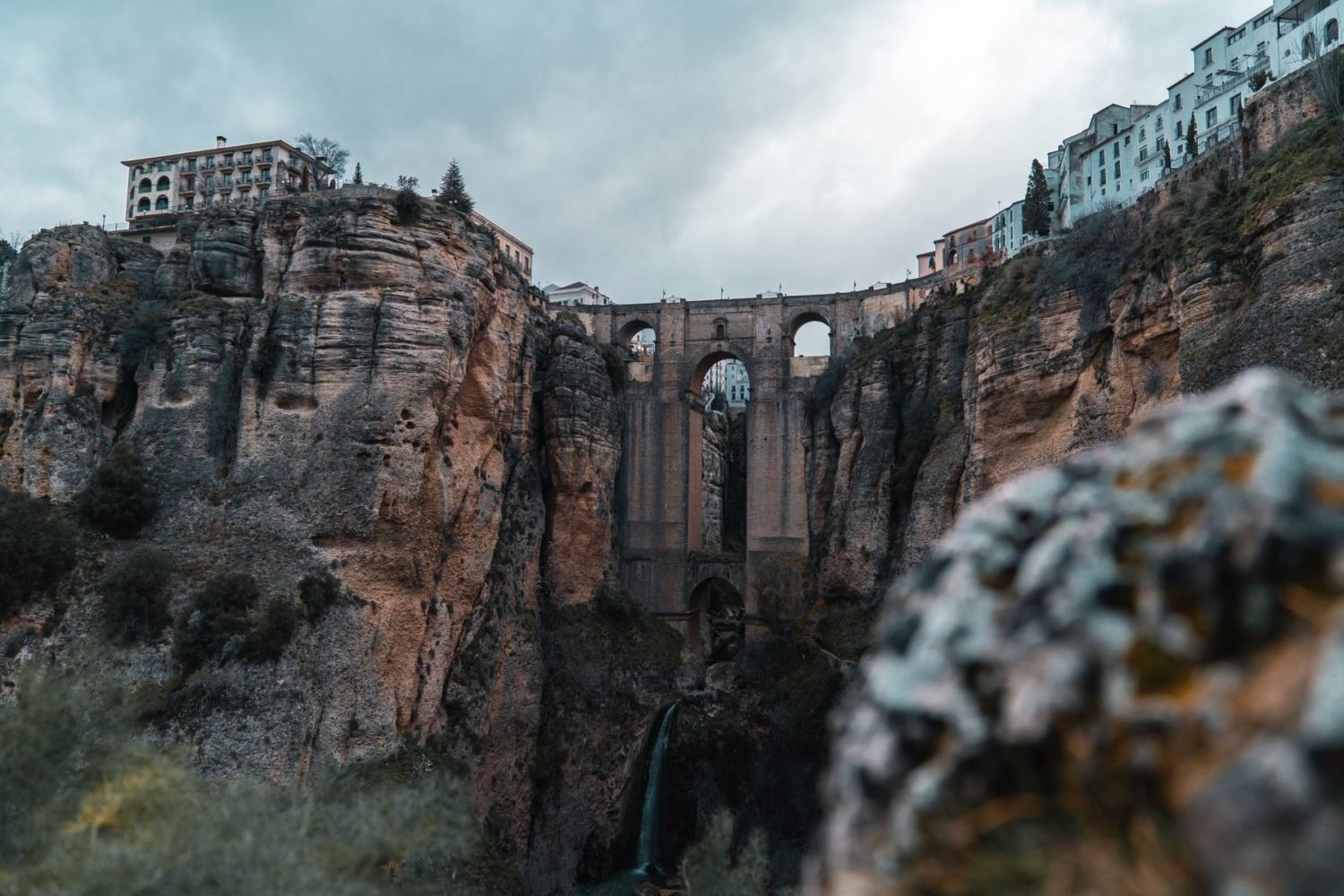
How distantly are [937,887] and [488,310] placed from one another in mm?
21200

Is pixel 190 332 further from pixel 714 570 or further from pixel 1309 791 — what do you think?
pixel 1309 791

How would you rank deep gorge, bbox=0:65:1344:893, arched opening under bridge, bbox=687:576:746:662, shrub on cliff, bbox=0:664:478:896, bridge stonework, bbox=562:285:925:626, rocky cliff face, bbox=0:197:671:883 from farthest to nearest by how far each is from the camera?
arched opening under bridge, bbox=687:576:746:662 < bridge stonework, bbox=562:285:925:626 < rocky cliff face, bbox=0:197:671:883 < deep gorge, bbox=0:65:1344:893 < shrub on cliff, bbox=0:664:478:896

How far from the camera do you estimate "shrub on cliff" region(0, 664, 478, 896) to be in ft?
19.0

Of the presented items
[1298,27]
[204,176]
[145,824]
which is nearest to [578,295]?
[204,176]

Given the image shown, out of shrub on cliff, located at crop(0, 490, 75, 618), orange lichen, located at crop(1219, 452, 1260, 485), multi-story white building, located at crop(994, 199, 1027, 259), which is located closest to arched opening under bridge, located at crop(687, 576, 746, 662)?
shrub on cliff, located at crop(0, 490, 75, 618)

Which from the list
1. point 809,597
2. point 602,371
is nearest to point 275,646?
point 602,371

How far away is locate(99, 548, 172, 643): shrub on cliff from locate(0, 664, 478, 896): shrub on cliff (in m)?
7.52

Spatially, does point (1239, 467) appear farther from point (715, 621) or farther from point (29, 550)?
point (715, 621)

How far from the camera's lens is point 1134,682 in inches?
79.0

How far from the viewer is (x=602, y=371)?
3028 cm

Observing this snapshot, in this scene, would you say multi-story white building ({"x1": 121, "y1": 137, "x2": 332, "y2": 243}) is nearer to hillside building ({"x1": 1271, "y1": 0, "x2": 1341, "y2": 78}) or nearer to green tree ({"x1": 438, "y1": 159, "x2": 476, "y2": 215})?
green tree ({"x1": 438, "y1": 159, "x2": 476, "y2": 215})

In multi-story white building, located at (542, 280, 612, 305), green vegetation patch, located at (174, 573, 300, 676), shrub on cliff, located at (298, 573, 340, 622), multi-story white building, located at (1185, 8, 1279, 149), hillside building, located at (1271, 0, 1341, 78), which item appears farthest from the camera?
multi-story white building, located at (542, 280, 612, 305)

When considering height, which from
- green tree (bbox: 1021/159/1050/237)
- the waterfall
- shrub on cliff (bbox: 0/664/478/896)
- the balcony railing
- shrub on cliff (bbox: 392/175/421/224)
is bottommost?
the waterfall

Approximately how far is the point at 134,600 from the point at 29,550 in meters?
2.14
